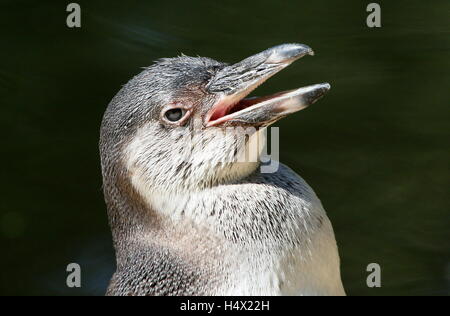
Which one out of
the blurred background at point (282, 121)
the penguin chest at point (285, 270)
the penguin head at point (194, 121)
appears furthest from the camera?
the blurred background at point (282, 121)

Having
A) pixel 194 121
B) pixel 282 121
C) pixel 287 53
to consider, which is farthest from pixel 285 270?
pixel 282 121

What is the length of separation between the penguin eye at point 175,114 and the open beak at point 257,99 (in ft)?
0.43

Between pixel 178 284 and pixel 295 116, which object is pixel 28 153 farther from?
pixel 178 284

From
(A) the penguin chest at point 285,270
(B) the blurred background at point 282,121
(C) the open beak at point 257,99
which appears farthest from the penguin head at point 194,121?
(B) the blurred background at point 282,121

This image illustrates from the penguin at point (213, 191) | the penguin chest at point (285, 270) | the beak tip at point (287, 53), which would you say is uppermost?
the beak tip at point (287, 53)

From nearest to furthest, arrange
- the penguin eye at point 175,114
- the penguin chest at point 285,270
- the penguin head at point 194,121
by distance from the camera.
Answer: the penguin chest at point 285,270 < the penguin head at point 194,121 < the penguin eye at point 175,114

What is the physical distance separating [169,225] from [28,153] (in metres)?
3.11

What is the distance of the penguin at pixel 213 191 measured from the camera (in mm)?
5613

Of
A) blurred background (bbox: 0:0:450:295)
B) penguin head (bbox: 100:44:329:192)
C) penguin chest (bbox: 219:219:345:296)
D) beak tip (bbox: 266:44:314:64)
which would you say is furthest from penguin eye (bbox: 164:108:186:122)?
blurred background (bbox: 0:0:450:295)

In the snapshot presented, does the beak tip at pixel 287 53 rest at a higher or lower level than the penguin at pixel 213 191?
higher

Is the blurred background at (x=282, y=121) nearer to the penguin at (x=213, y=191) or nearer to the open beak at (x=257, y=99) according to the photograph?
the penguin at (x=213, y=191)

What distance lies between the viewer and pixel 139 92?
582 cm

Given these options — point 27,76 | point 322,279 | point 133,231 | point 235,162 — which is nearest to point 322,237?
point 322,279

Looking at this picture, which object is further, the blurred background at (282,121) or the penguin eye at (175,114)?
the blurred background at (282,121)
